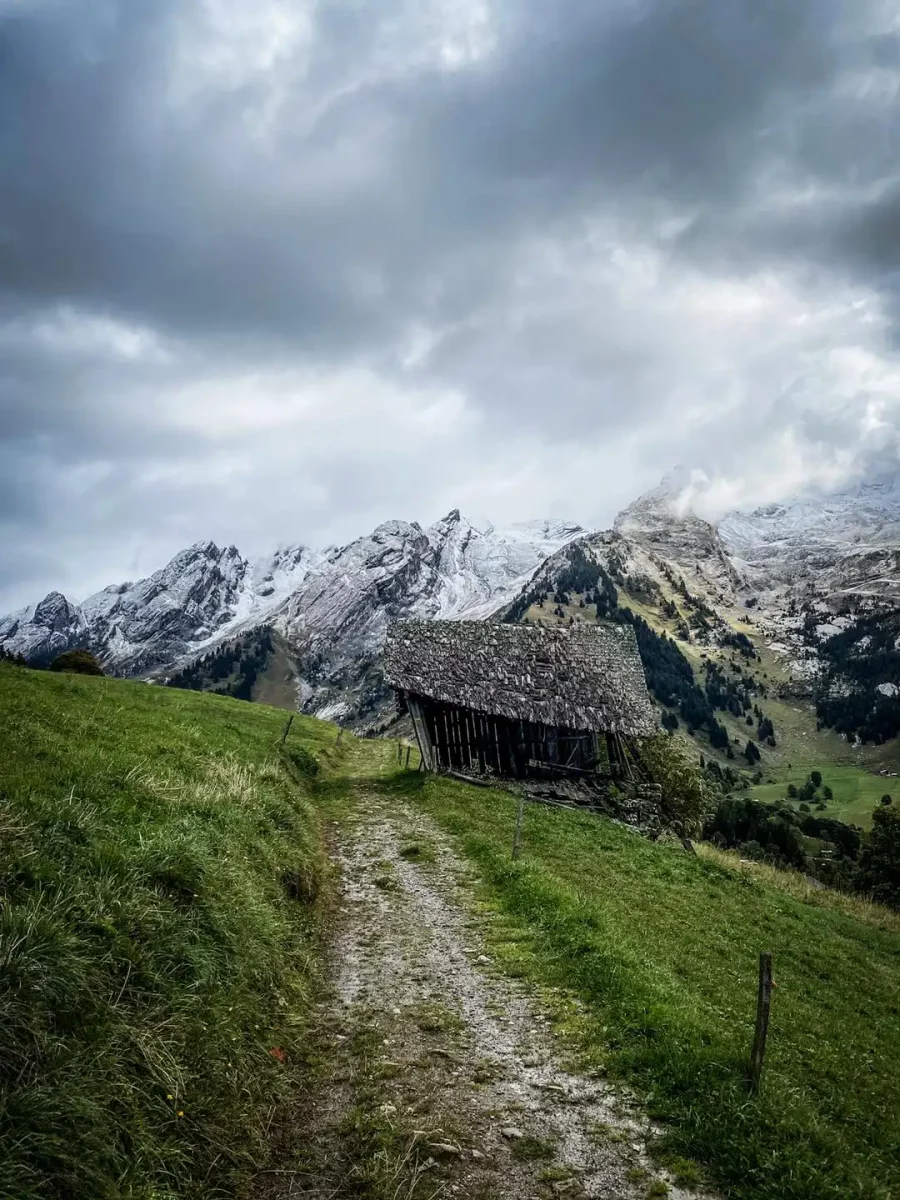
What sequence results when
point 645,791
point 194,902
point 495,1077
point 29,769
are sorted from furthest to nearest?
1. point 645,791
2. point 29,769
3. point 194,902
4. point 495,1077

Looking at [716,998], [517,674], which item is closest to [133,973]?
[716,998]

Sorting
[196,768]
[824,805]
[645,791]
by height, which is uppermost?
[196,768]

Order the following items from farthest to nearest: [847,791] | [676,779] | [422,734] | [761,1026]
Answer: [847,791] → [676,779] → [422,734] → [761,1026]

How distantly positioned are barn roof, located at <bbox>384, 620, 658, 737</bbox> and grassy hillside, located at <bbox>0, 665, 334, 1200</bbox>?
79.7ft

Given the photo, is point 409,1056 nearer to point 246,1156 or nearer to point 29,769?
point 246,1156

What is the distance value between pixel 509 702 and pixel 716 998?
26601 mm

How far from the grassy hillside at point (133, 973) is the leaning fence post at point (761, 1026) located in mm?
6387

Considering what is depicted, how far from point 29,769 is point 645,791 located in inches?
1416

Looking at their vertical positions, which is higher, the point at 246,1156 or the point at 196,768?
the point at 196,768

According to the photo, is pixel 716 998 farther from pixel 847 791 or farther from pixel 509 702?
pixel 847 791

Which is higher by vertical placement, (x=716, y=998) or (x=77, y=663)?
(x=77, y=663)

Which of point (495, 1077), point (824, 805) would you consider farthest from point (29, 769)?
point (824, 805)

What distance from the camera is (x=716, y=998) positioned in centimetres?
1301

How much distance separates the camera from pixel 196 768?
56.6 ft
